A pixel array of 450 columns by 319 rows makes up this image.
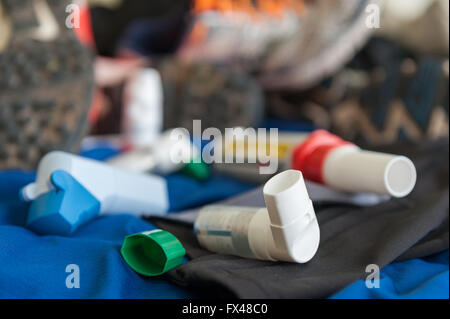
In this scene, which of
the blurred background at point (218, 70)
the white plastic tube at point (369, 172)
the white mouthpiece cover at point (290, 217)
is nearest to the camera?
the white mouthpiece cover at point (290, 217)

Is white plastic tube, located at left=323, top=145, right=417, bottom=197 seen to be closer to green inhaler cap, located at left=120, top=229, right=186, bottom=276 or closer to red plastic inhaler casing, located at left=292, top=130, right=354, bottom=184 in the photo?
red plastic inhaler casing, located at left=292, top=130, right=354, bottom=184

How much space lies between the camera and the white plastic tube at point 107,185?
43 centimetres

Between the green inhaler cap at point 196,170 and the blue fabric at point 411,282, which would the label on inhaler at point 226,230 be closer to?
the blue fabric at point 411,282

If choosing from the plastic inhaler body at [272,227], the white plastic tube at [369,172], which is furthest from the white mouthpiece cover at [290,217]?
the white plastic tube at [369,172]

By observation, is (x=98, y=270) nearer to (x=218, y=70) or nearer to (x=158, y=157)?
(x=158, y=157)

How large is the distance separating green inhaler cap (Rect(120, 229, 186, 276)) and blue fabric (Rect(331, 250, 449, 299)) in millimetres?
113

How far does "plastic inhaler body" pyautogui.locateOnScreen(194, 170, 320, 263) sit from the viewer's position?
0.31 m

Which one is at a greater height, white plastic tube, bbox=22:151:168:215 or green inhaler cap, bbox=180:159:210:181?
white plastic tube, bbox=22:151:168:215

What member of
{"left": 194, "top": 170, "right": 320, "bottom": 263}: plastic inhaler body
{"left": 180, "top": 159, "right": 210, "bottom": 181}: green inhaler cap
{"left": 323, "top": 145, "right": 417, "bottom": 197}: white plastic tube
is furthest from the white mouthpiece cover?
{"left": 180, "top": 159, "right": 210, "bottom": 181}: green inhaler cap

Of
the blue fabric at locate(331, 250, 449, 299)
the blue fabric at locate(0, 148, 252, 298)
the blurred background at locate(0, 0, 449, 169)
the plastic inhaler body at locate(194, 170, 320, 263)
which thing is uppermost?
the blurred background at locate(0, 0, 449, 169)

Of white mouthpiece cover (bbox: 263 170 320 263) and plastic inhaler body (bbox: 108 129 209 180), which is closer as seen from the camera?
white mouthpiece cover (bbox: 263 170 320 263)

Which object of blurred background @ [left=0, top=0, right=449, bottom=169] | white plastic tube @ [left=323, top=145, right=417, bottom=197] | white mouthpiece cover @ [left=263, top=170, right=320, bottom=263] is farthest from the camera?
blurred background @ [left=0, top=0, right=449, bottom=169]

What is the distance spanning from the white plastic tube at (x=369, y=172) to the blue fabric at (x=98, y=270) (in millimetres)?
66
